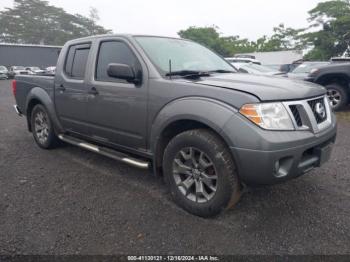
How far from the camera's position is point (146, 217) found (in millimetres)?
2881

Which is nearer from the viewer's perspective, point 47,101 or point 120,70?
point 120,70

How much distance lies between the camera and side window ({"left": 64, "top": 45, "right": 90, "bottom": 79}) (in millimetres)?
3996

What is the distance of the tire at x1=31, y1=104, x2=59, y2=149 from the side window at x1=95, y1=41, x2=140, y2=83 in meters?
1.55

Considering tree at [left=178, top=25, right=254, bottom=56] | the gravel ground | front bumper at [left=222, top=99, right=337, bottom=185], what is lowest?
the gravel ground

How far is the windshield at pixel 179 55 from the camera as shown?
10.8 feet

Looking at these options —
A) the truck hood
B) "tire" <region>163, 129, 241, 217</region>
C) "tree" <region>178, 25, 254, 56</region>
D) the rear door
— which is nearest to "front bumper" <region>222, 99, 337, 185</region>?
"tire" <region>163, 129, 241, 217</region>

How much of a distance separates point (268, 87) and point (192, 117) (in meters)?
0.73

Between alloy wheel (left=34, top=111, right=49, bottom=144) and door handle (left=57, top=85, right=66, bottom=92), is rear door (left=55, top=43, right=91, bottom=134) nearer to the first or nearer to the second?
door handle (left=57, top=85, right=66, bottom=92)

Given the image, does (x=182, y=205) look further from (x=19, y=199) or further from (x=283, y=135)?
(x=19, y=199)

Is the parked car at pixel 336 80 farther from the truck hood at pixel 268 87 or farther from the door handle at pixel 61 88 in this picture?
the door handle at pixel 61 88

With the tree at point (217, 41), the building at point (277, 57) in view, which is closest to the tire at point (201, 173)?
the building at point (277, 57)

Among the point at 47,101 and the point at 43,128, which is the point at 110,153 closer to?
the point at 47,101

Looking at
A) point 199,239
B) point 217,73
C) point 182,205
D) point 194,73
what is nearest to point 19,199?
point 182,205

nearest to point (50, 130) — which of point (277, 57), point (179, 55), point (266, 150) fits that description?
point (179, 55)
